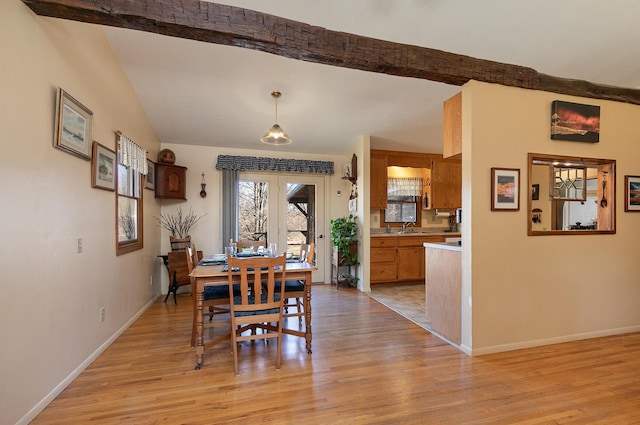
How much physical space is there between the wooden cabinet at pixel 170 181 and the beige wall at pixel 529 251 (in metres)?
4.02

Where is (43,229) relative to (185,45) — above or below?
below

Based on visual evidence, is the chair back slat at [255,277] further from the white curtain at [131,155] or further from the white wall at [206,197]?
the white wall at [206,197]

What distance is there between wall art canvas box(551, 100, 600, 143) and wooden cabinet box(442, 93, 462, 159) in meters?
0.86

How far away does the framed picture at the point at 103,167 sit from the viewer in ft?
8.15

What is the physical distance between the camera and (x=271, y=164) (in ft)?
16.5

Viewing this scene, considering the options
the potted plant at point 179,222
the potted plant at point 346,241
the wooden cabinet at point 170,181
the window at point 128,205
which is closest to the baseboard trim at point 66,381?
the window at point 128,205

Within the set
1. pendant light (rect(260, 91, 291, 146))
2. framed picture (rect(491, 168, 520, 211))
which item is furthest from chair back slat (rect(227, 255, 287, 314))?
framed picture (rect(491, 168, 520, 211))

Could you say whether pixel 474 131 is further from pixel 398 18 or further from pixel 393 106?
pixel 393 106

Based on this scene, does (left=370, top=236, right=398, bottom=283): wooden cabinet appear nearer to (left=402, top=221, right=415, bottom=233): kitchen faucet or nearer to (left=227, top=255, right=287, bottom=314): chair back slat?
(left=402, top=221, right=415, bottom=233): kitchen faucet

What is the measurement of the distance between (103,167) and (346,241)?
11.3ft

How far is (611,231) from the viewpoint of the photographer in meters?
2.98

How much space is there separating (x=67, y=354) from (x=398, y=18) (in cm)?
368

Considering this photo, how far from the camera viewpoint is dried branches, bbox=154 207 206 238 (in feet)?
15.3

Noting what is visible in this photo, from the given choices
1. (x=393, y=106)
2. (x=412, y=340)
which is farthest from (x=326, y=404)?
(x=393, y=106)
